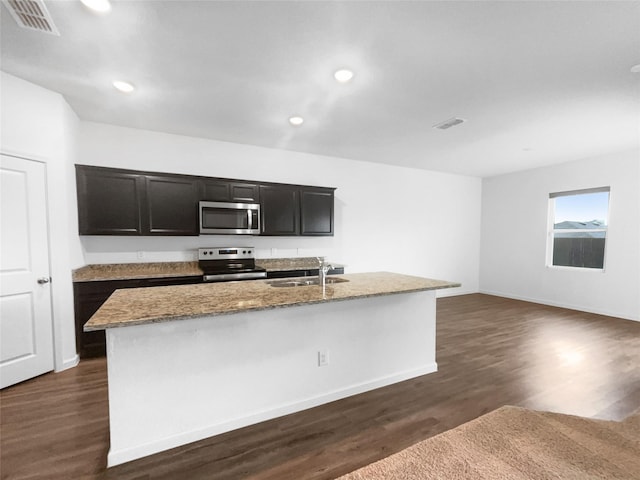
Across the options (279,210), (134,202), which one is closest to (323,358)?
(279,210)

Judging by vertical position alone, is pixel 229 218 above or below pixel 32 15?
below

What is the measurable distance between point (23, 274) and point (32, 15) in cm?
209

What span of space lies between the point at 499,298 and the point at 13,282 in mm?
7540

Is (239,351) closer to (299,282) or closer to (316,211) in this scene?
(299,282)

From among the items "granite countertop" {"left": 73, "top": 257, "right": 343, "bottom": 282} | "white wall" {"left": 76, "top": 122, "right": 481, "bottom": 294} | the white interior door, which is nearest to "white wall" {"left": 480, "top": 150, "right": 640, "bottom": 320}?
"white wall" {"left": 76, "top": 122, "right": 481, "bottom": 294}

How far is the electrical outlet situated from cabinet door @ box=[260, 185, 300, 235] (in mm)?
2278

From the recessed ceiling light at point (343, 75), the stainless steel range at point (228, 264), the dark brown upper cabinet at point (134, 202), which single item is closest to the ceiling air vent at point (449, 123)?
the recessed ceiling light at point (343, 75)

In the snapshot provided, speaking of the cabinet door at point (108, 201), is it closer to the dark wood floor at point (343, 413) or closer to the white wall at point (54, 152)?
the white wall at point (54, 152)

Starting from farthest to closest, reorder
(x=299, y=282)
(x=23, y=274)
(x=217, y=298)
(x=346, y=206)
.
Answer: (x=346, y=206) < (x=299, y=282) < (x=23, y=274) < (x=217, y=298)

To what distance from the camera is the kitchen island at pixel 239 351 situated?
172 cm

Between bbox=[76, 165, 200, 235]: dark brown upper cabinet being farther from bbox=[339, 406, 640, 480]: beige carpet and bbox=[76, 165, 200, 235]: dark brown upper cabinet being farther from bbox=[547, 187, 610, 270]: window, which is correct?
bbox=[547, 187, 610, 270]: window

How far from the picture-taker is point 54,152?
284 cm

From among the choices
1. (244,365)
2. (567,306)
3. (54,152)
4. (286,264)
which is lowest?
(567,306)

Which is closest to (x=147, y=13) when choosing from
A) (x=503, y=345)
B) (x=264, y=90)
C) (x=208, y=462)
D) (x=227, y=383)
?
(x=264, y=90)
